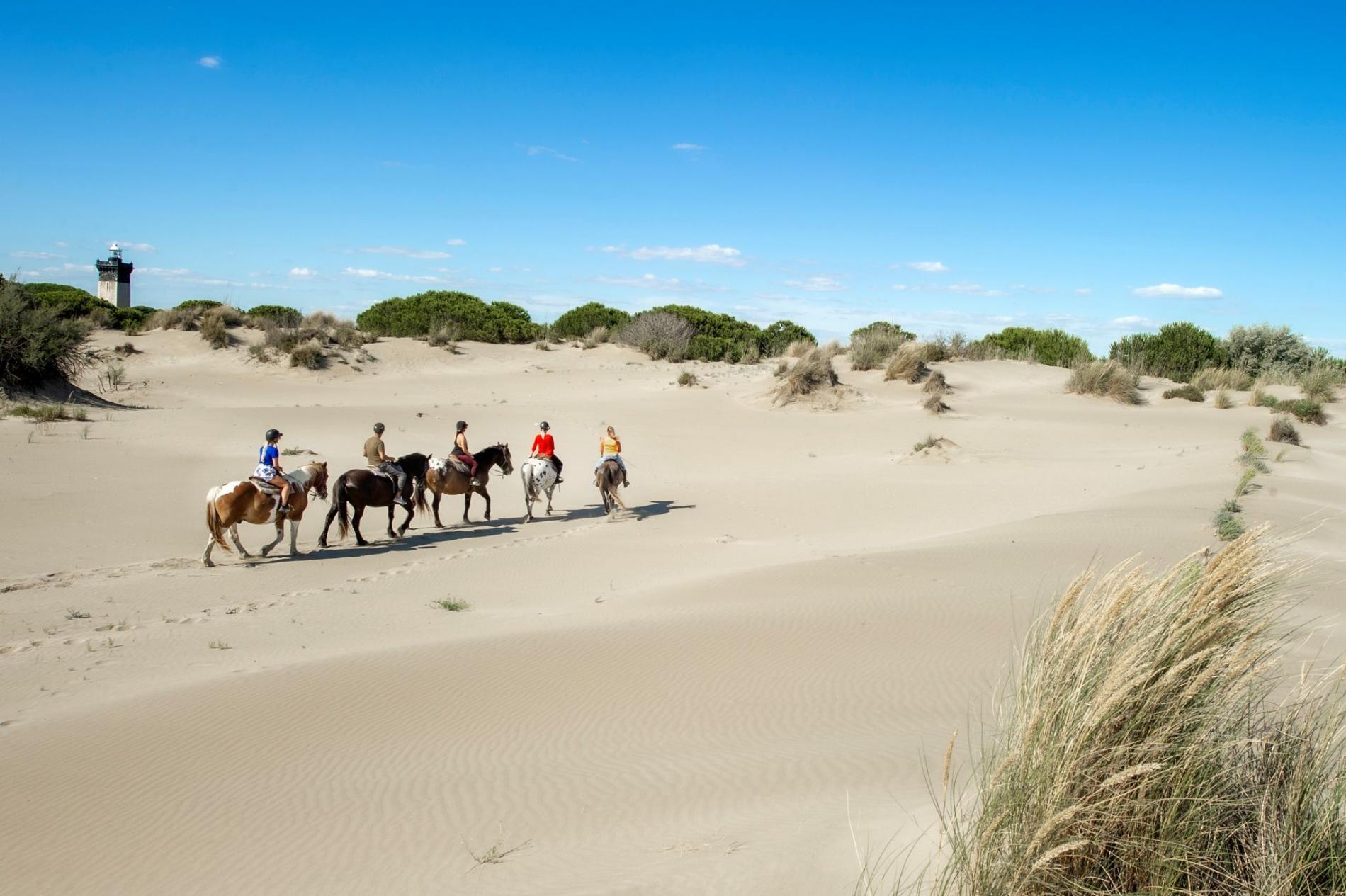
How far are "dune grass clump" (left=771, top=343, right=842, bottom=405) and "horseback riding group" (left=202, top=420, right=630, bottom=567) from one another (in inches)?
601

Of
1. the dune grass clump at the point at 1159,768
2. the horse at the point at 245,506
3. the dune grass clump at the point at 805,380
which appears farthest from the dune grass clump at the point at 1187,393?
the dune grass clump at the point at 1159,768

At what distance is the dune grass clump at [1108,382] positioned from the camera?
3538cm

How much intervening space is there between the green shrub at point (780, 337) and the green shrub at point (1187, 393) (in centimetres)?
1972

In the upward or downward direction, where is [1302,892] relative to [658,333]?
downward

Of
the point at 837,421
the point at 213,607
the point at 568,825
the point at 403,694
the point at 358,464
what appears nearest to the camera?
the point at 568,825

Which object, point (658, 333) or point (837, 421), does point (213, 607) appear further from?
point (658, 333)

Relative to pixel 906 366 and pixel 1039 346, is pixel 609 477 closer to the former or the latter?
pixel 906 366

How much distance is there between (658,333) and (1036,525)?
104 feet

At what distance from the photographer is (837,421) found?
106 feet

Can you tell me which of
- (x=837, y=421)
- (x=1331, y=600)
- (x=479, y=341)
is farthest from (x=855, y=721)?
(x=479, y=341)

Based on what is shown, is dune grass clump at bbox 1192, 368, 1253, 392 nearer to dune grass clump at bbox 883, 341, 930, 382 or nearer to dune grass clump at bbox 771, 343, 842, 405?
dune grass clump at bbox 883, 341, 930, 382

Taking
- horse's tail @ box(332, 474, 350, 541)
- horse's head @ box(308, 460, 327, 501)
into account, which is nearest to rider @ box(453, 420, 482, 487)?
horse's tail @ box(332, 474, 350, 541)

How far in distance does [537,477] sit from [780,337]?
36690 millimetres

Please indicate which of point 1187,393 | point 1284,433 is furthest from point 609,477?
point 1187,393
